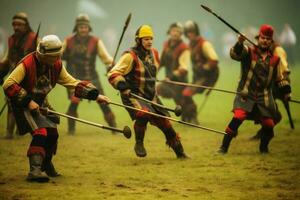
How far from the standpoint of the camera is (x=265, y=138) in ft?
30.6

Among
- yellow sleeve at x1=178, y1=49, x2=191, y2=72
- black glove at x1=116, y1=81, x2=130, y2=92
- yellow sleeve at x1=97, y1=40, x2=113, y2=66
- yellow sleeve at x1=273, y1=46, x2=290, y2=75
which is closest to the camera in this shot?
black glove at x1=116, y1=81, x2=130, y2=92

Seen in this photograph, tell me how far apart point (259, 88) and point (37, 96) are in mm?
3116

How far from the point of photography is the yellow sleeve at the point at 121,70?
886 centimetres

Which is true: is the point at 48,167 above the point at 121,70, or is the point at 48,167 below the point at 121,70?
below

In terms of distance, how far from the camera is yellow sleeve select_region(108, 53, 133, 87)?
8.86m

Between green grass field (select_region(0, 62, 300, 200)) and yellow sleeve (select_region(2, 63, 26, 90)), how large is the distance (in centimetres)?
105

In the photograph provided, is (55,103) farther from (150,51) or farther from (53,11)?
(53,11)

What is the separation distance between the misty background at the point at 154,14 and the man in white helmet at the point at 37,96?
→ 119ft

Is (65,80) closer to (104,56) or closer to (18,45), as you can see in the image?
(18,45)

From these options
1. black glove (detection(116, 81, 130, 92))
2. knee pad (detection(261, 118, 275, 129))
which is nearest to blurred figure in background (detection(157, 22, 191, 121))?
knee pad (detection(261, 118, 275, 129))

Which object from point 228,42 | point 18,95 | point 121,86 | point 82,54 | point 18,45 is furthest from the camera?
point 228,42

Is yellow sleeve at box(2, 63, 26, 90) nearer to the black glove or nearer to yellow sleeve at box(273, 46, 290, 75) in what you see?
the black glove

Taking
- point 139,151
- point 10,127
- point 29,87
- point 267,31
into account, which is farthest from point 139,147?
point 10,127

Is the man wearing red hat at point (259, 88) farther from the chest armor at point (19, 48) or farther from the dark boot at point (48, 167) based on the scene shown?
the chest armor at point (19, 48)
